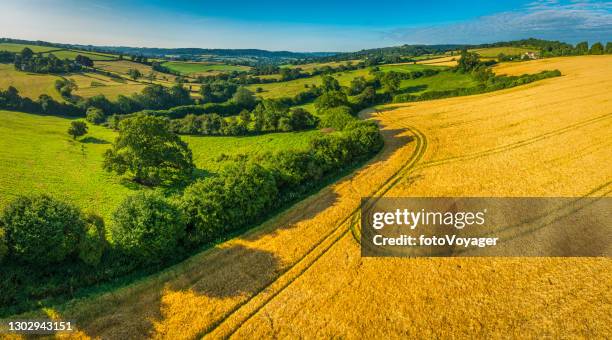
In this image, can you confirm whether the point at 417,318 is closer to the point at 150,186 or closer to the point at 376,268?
the point at 376,268

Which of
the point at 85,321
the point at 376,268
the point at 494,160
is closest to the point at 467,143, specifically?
the point at 494,160

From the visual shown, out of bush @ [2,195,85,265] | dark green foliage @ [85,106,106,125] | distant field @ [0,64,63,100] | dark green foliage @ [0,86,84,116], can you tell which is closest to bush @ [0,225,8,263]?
bush @ [2,195,85,265]

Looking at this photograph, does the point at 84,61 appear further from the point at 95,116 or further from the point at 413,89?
the point at 413,89

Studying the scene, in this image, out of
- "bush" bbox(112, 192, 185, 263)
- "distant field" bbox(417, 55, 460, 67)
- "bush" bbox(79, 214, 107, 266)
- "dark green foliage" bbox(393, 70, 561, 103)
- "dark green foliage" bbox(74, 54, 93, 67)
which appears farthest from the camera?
"dark green foliage" bbox(74, 54, 93, 67)

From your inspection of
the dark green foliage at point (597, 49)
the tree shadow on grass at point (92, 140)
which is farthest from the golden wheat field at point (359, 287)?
the dark green foliage at point (597, 49)

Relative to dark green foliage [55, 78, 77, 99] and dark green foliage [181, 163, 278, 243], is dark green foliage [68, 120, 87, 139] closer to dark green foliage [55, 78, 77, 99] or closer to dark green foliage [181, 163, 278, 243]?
dark green foliage [55, 78, 77, 99]

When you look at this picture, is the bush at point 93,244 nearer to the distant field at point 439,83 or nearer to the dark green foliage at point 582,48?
the distant field at point 439,83

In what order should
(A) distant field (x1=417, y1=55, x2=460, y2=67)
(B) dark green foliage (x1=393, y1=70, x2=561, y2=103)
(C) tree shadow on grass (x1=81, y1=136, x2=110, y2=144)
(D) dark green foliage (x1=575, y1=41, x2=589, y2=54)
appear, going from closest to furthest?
(C) tree shadow on grass (x1=81, y1=136, x2=110, y2=144) → (B) dark green foliage (x1=393, y1=70, x2=561, y2=103) → (D) dark green foliage (x1=575, y1=41, x2=589, y2=54) → (A) distant field (x1=417, y1=55, x2=460, y2=67)
